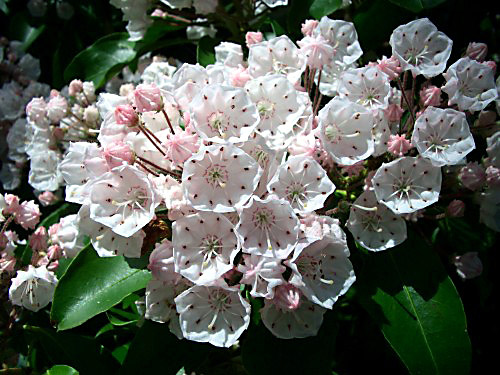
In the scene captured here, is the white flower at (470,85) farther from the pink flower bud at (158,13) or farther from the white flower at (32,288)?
the white flower at (32,288)

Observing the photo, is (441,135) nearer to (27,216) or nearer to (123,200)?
(123,200)

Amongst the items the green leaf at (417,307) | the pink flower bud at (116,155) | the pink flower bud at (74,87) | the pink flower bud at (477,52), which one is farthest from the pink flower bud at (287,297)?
the pink flower bud at (74,87)

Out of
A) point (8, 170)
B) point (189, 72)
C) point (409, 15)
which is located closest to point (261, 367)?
point (189, 72)

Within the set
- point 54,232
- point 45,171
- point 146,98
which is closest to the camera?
point 146,98

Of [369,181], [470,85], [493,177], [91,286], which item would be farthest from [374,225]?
[91,286]

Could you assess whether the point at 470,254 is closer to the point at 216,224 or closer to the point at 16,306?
the point at 216,224
